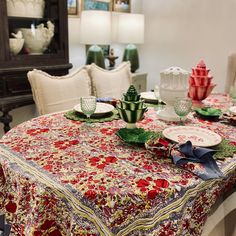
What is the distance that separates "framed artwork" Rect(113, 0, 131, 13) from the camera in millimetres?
3523

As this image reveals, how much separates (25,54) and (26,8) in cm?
37

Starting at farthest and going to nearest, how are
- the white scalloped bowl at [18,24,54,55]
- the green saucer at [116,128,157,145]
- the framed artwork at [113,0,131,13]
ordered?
the framed artwork at [113,0,131,13] < the white scalloped bowl at [18,24,54,55] < the green saucer at [116,128,157,145]

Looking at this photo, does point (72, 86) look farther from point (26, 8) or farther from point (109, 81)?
point (26, 8)

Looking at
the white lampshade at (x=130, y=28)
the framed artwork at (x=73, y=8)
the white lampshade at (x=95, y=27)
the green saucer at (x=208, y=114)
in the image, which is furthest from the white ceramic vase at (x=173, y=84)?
the framed artwork at (x=73, y=8)

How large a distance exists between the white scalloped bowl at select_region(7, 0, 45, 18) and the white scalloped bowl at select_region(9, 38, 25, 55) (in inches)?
7.5

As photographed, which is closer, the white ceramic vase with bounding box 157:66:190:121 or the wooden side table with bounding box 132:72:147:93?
the white ceramic vase with bounding box 157:66:190:121

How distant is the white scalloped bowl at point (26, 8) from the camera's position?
2.22m

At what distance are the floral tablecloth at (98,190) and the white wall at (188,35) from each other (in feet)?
8.24

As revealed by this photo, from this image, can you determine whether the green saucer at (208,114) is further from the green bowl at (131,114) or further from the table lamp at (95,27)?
the table lamp at (95,27)

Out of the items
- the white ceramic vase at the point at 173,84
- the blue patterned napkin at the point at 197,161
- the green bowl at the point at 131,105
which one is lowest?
the blue patterned napkin at the point at 197,161

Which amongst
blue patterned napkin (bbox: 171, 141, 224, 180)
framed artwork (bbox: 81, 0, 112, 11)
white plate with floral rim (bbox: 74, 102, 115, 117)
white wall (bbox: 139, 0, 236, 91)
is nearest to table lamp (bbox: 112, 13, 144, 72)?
framed artwork (bbox: 81, 0, 112, 11)

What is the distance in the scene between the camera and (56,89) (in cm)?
188

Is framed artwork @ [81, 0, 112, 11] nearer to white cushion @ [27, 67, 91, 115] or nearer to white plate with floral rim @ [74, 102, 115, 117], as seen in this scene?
white cushion @ [27, 67, 91, 115]

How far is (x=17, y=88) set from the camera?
2.30 metres
